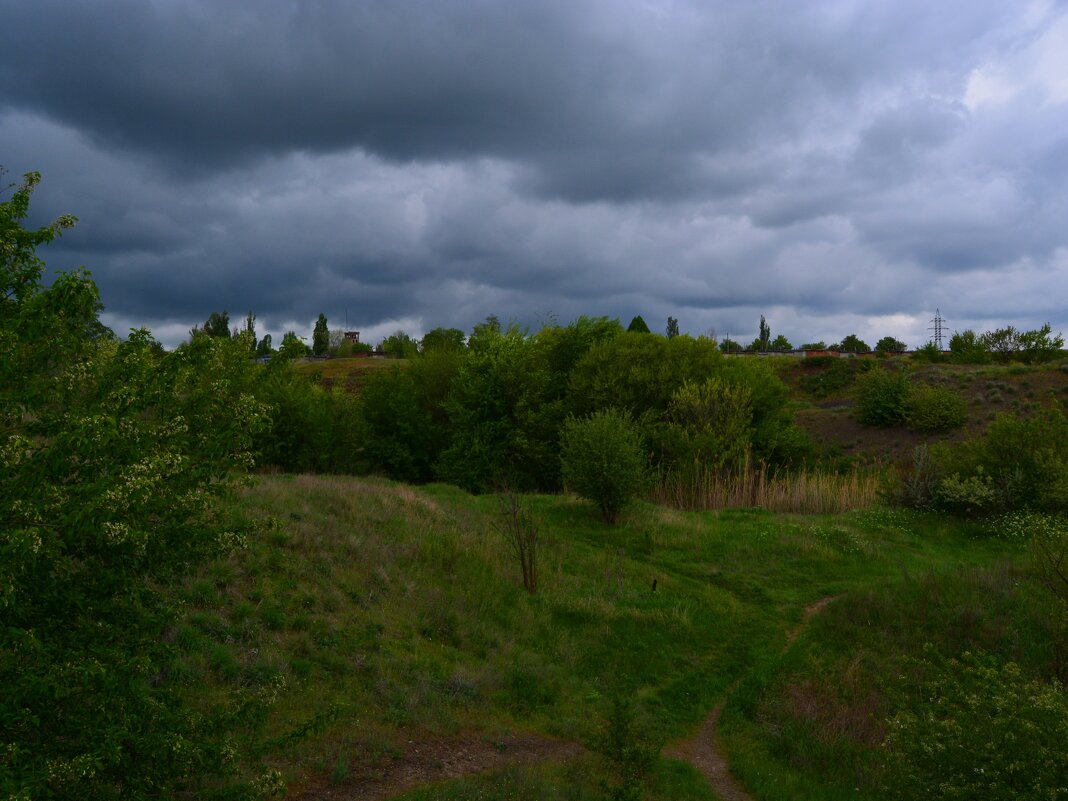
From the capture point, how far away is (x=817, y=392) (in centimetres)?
5778

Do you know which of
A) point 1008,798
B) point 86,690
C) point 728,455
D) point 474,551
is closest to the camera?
point 86,690

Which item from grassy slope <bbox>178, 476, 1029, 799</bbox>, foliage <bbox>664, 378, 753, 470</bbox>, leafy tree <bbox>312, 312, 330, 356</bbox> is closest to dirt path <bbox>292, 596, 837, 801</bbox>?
grassy slope <bbox>178, 476, 1029, 799</bbox>

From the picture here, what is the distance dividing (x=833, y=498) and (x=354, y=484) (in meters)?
14.0

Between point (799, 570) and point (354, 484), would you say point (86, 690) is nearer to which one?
point (354, 484)

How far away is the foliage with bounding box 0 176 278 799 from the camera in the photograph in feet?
13.6

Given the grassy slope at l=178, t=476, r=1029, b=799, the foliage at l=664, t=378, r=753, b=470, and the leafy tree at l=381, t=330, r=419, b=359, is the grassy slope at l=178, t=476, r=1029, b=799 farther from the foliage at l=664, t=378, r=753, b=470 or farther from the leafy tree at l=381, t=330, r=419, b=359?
the leafy tree at l=381, t=330, r=419, b=359

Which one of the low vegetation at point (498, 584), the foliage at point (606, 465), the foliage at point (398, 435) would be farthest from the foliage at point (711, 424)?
the foliage at point (398, 435)

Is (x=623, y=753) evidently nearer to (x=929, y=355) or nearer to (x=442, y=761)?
(x=442, y=761)

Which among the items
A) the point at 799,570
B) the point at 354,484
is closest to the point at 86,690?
the point at 354,484

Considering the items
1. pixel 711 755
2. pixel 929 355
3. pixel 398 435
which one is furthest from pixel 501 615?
pixel 929 355

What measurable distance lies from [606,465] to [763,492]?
6.92 meters

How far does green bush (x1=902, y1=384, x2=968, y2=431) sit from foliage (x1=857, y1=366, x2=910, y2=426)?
592 mm

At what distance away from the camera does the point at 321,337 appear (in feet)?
285

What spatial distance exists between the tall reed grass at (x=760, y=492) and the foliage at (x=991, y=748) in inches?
593
